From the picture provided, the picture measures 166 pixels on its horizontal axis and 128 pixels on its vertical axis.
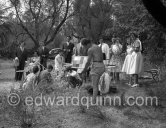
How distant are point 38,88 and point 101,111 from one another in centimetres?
189

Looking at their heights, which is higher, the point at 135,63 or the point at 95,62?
the point at 95,62

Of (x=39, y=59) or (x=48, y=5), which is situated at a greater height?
(x=48, y=5)

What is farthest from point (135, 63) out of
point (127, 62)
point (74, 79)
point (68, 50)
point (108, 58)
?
point (68, 50)

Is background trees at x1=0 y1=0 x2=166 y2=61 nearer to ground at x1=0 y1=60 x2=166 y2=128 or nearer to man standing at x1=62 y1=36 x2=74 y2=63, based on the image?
man standing at x1=62 y1=36 x2=74 y2=63


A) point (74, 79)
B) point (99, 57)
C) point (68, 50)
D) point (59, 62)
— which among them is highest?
point (68, 50)

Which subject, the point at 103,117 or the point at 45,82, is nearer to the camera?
the point at 103,117

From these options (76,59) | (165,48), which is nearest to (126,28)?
(165,48)

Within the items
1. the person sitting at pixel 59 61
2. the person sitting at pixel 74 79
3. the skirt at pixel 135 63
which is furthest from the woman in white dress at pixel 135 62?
the person sitting at pixel 59 61

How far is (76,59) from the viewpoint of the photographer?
437 inches

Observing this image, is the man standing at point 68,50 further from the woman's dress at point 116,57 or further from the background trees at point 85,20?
the background trees at point 85,20

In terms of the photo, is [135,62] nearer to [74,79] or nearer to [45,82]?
[74,79]

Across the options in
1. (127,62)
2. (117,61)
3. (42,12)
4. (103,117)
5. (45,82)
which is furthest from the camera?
(42,12)

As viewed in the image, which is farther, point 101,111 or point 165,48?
point 165,48

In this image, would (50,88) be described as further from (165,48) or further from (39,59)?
(165,48)
